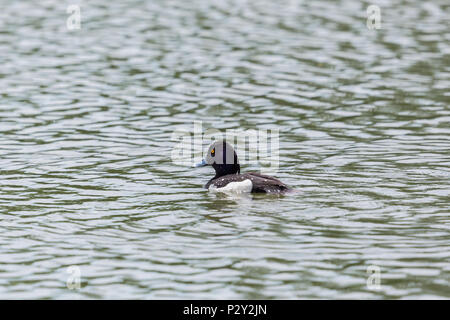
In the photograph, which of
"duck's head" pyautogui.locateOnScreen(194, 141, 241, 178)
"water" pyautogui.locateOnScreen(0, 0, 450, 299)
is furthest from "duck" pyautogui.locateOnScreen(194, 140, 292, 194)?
"water" pyautogui.locateOnScreen(0, 0, 450, 299)

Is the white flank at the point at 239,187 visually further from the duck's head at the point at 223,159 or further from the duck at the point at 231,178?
the duck's head at the point at 223,159

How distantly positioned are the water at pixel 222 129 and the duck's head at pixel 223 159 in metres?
0.43

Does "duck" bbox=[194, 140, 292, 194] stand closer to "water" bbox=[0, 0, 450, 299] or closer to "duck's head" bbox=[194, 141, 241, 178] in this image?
"duck's head" bbox=[194, 141, 241, 178]

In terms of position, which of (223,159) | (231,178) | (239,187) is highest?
(223,159)

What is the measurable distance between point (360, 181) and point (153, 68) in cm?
945

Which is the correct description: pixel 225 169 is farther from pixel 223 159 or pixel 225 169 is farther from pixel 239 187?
pixel 239 187

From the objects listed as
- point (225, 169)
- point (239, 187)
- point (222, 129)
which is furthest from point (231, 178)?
point (222, 129)

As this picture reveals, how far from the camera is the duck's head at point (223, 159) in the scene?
555 inches

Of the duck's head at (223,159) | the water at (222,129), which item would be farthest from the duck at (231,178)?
the water at (222,129)

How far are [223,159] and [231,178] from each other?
71cm

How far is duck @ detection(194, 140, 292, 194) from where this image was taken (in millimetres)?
13180

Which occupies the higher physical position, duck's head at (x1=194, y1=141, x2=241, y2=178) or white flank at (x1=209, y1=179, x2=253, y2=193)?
duck's head at (x1=194, y1=141, x2=241, y2=178)

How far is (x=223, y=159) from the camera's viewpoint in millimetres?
14133

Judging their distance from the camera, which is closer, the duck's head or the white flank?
the white flank
